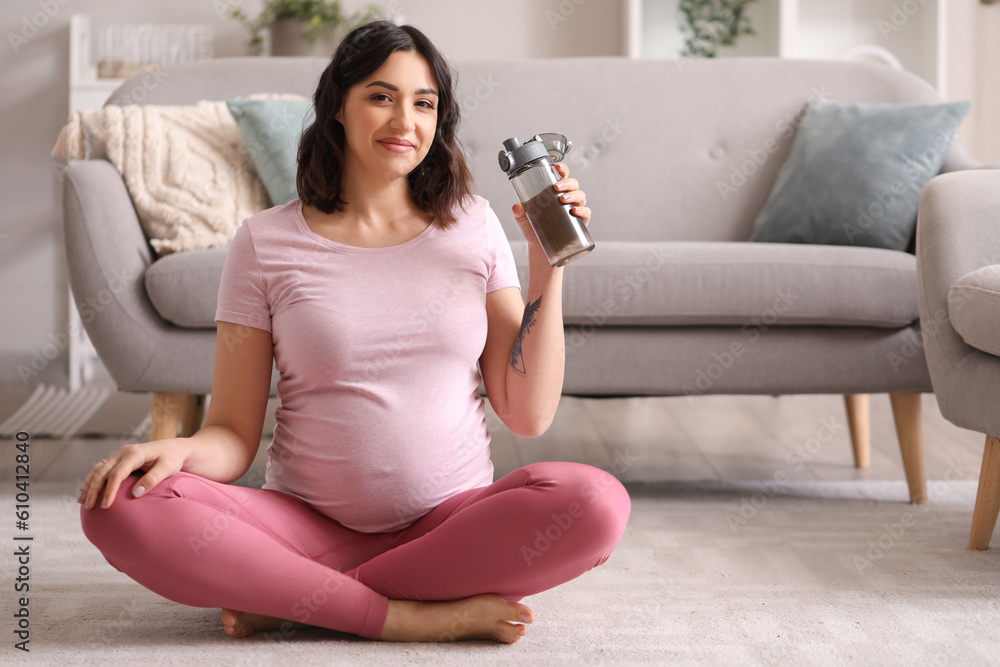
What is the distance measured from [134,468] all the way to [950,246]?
117 centimetres

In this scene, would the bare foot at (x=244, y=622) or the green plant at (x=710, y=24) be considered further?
the green plant at (x=710, y=24)

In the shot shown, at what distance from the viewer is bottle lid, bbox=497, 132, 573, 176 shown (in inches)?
37.3

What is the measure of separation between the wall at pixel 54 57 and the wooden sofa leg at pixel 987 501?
7.69 ft

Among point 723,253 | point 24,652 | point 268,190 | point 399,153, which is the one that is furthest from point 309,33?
point 24,652

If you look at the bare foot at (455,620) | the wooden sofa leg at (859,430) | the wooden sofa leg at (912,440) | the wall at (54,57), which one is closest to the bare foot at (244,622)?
the bare foot at (455,620)

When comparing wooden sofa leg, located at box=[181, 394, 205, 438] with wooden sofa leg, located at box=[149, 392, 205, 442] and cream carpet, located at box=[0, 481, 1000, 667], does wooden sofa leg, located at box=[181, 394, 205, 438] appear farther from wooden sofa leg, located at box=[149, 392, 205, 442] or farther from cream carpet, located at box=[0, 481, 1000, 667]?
cream carpet, located at box=[0, 481, 1000, 667]

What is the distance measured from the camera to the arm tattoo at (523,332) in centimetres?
106

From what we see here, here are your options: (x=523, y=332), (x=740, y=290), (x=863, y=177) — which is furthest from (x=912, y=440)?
(x=523, y=332)

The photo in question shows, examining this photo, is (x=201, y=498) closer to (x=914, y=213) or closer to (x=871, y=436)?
(x=914, y=213)

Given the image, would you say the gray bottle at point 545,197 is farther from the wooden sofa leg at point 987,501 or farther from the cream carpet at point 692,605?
the wooden sofa leg at point 987,501

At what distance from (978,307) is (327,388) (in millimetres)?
893

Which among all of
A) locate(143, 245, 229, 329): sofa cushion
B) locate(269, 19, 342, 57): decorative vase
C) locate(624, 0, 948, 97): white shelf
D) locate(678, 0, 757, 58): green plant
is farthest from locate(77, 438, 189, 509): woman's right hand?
locate(678, 0, 757, 58): green plant

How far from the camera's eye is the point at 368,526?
1.09 meters

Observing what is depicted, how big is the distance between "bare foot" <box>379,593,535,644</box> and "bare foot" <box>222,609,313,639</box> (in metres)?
0.13
